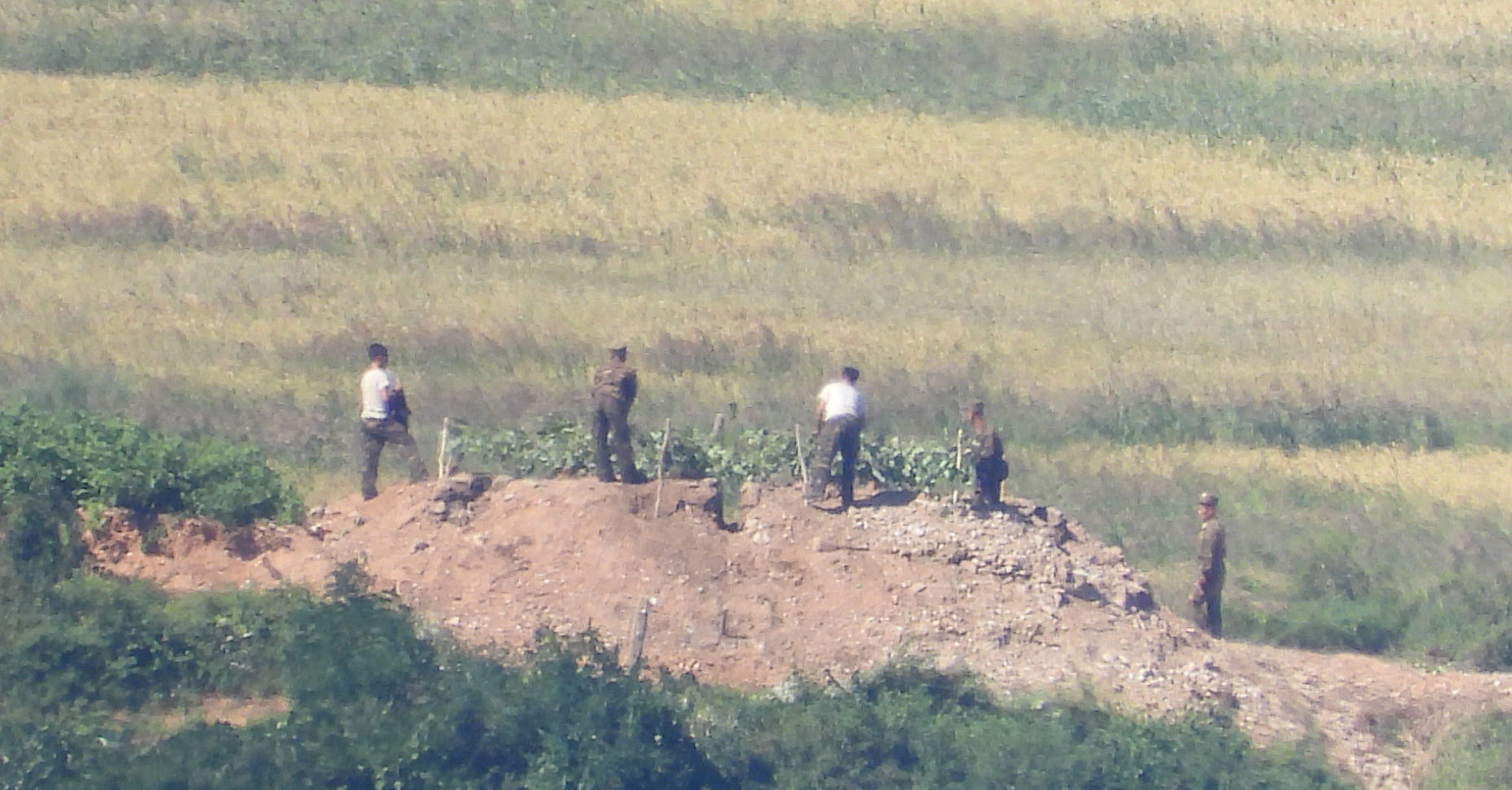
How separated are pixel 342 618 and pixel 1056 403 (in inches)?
500

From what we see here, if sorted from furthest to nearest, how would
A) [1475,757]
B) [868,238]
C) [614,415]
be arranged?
[868,238] < [614,415] < [1475,757]

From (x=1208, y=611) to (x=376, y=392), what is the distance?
770 cm

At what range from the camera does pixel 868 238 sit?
101ft

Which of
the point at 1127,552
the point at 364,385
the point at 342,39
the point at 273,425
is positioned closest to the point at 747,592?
the point at 364,385

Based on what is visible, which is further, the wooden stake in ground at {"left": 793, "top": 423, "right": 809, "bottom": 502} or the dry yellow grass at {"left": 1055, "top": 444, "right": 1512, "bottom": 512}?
the dry yellow grass at {"left": 1055, "top": 444, "right": 1512, "bottom": 512}

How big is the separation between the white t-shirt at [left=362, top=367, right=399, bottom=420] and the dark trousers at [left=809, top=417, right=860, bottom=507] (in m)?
3.70

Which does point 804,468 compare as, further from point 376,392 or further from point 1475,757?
point 1475,757

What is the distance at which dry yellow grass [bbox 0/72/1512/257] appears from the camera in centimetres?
3008

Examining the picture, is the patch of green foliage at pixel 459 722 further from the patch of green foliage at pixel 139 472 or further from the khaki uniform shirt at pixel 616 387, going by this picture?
the khaki uniform shirt at pixel 616 387

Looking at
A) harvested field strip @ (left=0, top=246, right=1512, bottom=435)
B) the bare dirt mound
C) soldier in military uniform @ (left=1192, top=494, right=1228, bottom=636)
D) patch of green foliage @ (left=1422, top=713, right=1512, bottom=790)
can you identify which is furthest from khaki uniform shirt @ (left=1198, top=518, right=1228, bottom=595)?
harvested field strip @ (left=0, top=246, right=1512, bottom=435)

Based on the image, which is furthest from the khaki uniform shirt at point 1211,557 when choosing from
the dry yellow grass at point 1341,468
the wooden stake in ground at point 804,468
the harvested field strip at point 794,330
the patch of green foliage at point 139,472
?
the patch of green foliage at point 139,472

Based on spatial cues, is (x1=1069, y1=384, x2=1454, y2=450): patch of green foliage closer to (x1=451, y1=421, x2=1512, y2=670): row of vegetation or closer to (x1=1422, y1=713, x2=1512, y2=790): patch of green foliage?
(x1=451, y1=421, x2=1512, y2=670): row of vegetation

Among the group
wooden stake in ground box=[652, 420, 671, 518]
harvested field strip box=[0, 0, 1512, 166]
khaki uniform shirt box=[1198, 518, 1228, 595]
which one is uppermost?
harvested field strip box=[0, 0, 1512, 166]

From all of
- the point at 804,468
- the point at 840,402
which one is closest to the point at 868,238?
the point at 804,468
